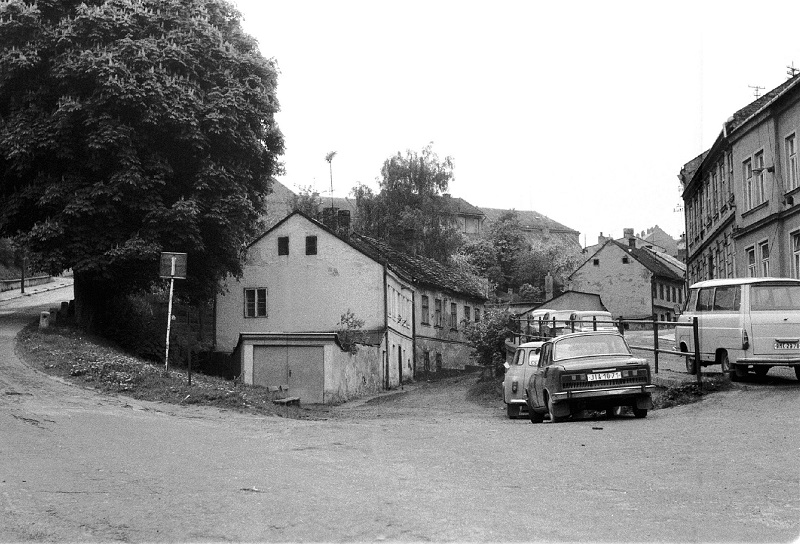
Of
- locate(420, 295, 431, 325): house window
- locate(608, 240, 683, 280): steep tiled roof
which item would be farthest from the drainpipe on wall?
locate(608, 240, 683, 280): steep tiled roof

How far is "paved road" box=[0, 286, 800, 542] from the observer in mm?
8070

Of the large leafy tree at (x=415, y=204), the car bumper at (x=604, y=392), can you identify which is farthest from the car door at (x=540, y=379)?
the large leafy tree at (x=415, y=204)

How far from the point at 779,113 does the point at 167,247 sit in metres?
19.9

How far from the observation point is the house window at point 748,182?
35.6 metres

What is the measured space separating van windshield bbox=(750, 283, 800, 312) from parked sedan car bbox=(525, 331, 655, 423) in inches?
168

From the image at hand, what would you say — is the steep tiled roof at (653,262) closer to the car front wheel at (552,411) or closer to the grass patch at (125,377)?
the grass patch at (125,377)

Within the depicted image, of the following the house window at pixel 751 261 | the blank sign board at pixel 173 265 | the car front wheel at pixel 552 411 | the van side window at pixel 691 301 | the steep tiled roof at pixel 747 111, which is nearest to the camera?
the car front wheel at pixel 552 411

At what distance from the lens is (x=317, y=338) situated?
121 feet

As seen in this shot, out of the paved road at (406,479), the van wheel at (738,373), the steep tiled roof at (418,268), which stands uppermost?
the steep tiled roof at (418,268)

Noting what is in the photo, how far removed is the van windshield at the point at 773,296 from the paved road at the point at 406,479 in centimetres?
349

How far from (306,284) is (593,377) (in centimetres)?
3118

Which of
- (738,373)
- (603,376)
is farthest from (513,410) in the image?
(603,376)

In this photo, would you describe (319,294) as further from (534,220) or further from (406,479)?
(534,220)

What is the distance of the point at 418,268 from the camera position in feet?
191
